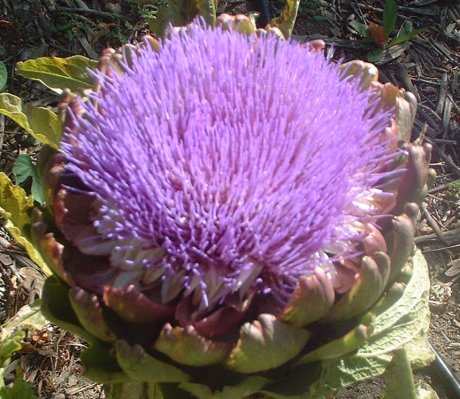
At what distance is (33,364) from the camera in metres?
1.17

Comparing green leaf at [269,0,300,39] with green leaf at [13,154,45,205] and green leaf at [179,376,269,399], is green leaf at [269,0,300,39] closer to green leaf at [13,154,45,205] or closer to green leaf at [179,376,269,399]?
green leaf at [13,154,45,205]

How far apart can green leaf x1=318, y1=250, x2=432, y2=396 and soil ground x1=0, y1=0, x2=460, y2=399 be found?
0.92ft

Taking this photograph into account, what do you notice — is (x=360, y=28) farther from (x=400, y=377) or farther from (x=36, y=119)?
(x=400, y=377)

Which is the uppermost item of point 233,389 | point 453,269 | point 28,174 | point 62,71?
point 62,71

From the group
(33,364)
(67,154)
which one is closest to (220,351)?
(67,154)

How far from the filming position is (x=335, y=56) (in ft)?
5.21

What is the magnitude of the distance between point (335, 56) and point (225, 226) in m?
0.92

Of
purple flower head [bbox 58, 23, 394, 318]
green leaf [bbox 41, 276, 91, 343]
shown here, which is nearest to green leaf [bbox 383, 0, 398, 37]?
purple flower head [bbox 58, 23, 394, 318]

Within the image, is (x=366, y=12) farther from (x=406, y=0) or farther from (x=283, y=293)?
(x=283, y=293)

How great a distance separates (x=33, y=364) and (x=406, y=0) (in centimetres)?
118

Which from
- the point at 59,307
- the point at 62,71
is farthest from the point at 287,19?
the point at 59,307

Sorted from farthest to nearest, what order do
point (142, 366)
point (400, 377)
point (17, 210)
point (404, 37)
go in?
point (404, 37)
point (17, 210)
point (400, 377)
point (142, 366)

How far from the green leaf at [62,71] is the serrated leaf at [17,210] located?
0.21 metres

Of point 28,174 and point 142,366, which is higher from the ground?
point 142,366
